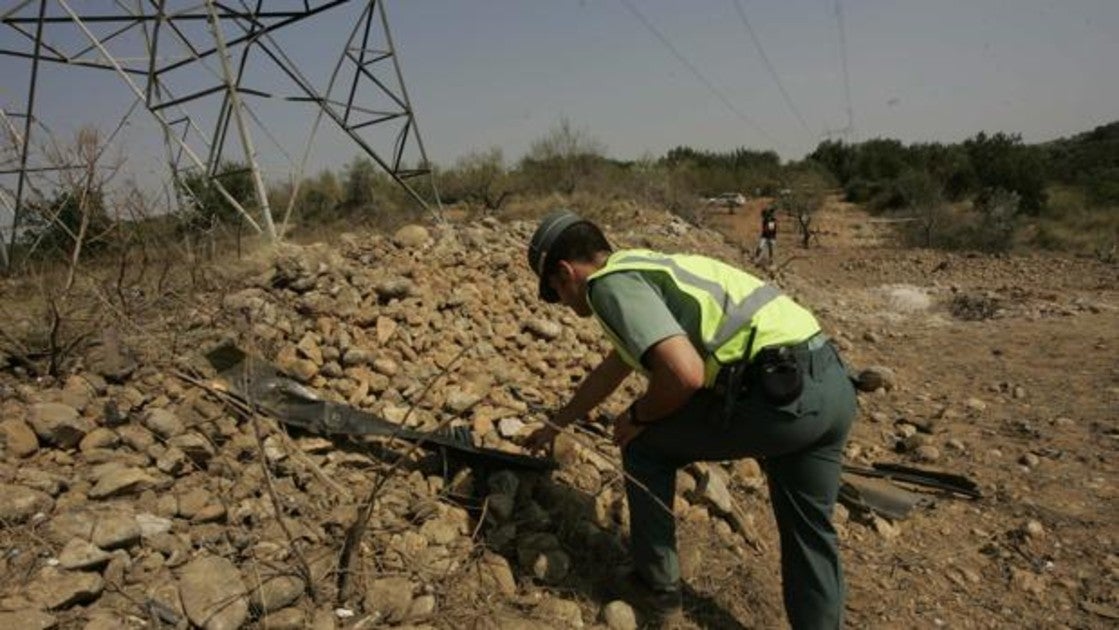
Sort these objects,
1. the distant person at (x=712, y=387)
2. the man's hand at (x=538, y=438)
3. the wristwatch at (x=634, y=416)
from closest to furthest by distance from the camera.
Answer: the distant person at (x=712, y=387), the wristwatch at (x=634, y=416), the man's hand at (x=538, y=438)

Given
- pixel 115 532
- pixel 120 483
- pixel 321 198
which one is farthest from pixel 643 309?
pixel 321 198

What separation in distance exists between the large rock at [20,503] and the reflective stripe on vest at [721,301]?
6.36ft

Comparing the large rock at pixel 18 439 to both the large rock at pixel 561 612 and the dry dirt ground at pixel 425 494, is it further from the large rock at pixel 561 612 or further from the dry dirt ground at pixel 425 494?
the large rock at pixel 561 612

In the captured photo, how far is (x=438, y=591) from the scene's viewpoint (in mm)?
2363

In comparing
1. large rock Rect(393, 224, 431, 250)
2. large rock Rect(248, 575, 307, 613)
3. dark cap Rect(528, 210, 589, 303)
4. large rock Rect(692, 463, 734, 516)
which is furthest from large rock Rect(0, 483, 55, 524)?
large rock Rect(393, 224, 431, 250)

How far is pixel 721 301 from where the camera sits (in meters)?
2.13

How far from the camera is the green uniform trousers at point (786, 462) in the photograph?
2.14 m

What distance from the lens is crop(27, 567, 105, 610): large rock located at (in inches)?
75.7

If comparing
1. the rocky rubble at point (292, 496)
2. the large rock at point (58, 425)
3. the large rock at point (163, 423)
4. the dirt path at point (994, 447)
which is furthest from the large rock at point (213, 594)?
the dirt path at point (994, 447)

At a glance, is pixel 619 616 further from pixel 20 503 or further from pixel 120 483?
pixel 20 503

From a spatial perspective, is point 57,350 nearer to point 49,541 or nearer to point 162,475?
point 162,475

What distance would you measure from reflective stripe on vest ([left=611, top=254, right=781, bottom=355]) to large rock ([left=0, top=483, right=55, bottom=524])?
6.36 feet

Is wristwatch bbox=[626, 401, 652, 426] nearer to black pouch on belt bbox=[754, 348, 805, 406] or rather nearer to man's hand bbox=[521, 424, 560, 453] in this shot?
black pouch on belt bbox=[754, 348, 805, 406]

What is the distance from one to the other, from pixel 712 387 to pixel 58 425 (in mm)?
2306
